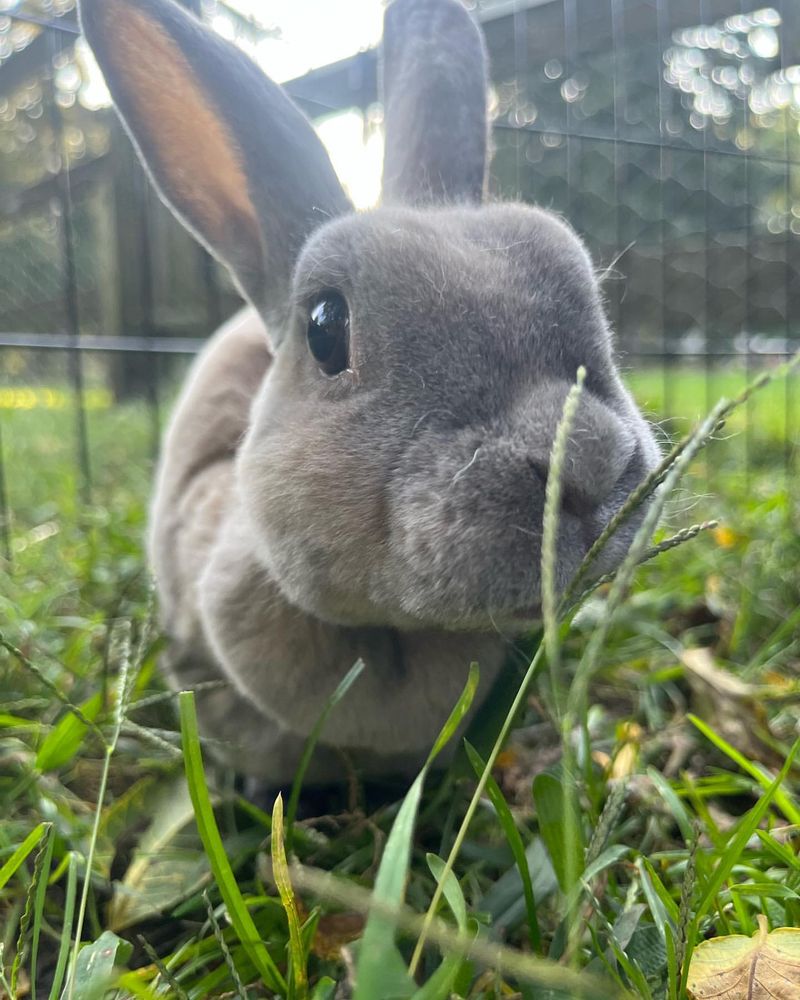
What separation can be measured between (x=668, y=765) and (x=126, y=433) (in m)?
3.45

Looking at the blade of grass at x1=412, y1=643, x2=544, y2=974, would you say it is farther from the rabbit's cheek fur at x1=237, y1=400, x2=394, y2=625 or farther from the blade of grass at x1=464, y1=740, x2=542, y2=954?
the rabbit's cheek fur at x1=237, y1=400, x2=394, y2=625

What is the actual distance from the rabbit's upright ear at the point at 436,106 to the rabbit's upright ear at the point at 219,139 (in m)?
0.18

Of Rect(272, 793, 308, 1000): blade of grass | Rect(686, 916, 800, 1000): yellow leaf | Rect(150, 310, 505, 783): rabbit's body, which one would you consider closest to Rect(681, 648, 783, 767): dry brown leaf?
Rect(150, 310, 505, 783): rabbit's body

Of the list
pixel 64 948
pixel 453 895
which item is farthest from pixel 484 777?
pixel 64 948

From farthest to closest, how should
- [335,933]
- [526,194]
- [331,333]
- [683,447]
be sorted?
[526,194] → [331,333] → [335,933] → [683,447]

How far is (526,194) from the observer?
2.21m

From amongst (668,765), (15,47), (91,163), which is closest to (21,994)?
(668,765)

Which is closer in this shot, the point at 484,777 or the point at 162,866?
Answer: the point at 484,777

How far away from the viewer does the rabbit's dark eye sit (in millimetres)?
1078

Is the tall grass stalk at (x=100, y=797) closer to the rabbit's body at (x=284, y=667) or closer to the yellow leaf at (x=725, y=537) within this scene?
the rabbit's body at (x=284, y=667)

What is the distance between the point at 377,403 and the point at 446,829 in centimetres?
57

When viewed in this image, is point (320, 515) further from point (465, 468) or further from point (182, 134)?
point (182, 134)

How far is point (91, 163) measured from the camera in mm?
3092

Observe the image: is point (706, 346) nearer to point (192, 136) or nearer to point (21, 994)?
point (192, 136)
